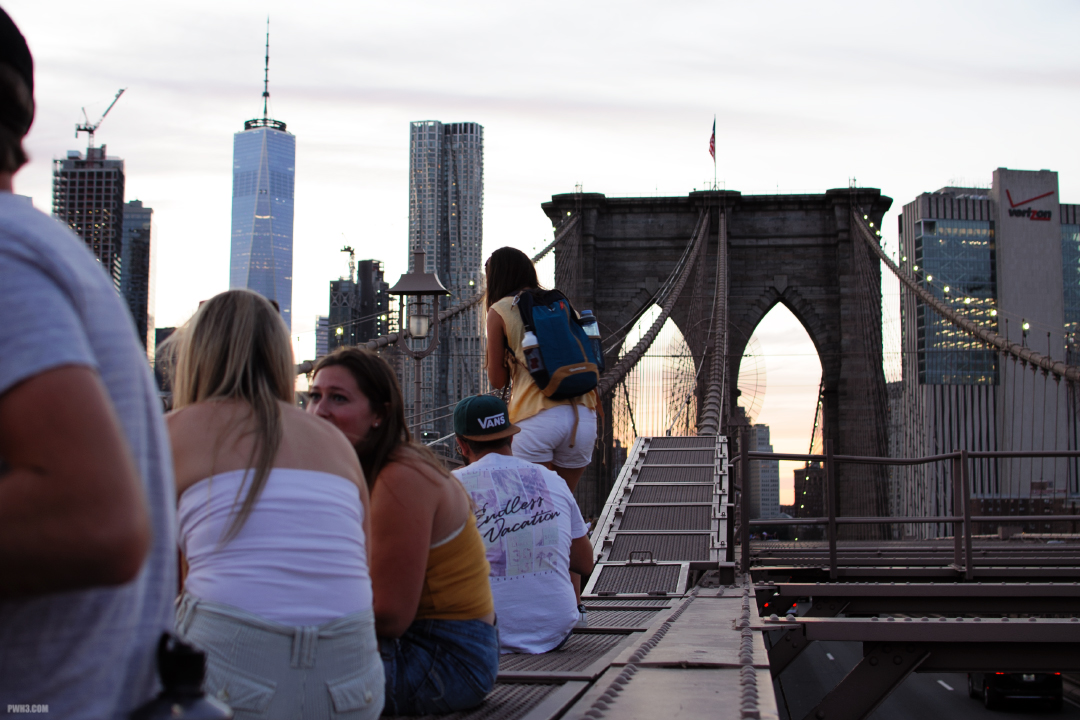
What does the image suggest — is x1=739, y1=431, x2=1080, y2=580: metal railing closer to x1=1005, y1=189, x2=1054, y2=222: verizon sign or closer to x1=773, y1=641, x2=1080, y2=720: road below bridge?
x1=773, y1=641, x2=1080, y2=720: road below bridge

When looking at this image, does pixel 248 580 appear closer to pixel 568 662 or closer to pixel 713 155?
pixel 568 662

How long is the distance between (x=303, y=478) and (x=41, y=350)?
0.71m

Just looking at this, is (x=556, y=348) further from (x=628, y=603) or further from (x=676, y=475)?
(x=676, y=475)

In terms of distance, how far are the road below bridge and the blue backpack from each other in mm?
12422

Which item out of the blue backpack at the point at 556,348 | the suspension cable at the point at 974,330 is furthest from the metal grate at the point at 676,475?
the suspension cable at the point at 974,330

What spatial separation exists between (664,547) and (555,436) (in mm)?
1974

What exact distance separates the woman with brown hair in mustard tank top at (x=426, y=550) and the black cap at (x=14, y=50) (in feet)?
4.13

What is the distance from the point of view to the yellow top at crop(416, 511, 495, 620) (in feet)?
7.54

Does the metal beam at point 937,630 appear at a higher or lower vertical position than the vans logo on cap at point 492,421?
lower

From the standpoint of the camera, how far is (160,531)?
104cm

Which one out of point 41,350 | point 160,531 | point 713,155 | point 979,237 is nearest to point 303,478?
point 160,531

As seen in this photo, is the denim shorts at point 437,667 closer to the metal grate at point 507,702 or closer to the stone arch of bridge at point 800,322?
the metal grate at point 507,702

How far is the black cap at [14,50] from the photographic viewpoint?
A: 3.23 feet

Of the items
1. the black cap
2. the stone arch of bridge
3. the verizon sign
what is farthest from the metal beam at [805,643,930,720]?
the verizon sign
